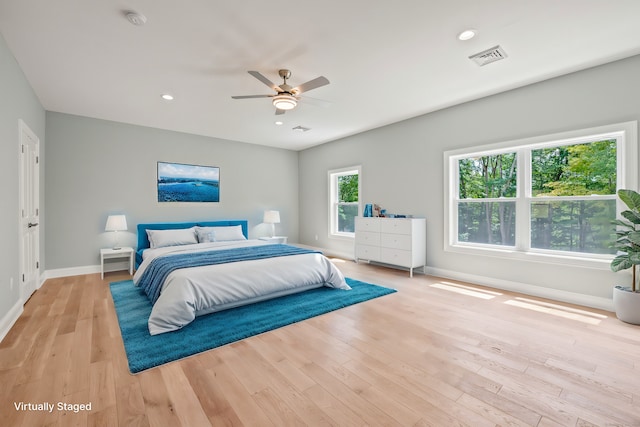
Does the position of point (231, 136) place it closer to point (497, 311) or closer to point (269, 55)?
point (269, 55)

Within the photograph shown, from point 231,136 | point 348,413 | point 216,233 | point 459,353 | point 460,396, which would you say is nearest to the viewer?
point 348,413

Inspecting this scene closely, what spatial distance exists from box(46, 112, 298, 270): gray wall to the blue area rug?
1516mm

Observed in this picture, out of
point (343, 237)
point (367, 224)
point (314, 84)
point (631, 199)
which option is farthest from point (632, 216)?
point (343, 237)

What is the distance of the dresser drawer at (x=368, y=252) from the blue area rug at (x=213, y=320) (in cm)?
120

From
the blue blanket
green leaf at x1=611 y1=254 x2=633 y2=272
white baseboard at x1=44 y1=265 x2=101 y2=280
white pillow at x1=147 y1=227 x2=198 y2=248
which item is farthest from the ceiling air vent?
white baseboard at x1=44 y1=265 x2=101 y2=280

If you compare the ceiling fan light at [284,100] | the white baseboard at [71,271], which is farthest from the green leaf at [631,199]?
the white baseboard at [71,271]

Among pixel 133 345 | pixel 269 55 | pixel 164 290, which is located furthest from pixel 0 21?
pixel 133 345

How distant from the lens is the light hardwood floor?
1655mm

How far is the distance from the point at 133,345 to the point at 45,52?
294cm

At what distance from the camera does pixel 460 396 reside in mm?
1817

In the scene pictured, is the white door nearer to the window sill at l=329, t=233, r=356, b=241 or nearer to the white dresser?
the white dresser

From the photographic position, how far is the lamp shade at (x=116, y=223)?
4.93 m

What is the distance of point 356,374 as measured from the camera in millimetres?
2057

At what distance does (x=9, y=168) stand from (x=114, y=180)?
2470mm
